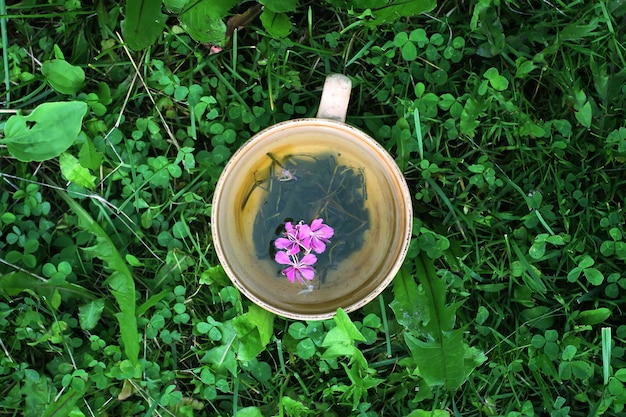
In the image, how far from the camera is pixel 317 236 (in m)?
1.77

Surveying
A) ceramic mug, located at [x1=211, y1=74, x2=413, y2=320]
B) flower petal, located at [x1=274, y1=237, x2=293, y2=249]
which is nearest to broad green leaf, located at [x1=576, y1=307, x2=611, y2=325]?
ceramic mug, located at [x1=211, y1=74, x2=413, y2=320]

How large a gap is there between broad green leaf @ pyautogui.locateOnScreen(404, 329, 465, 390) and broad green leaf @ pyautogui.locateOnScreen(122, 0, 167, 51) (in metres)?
1.09

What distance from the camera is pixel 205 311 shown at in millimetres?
1895

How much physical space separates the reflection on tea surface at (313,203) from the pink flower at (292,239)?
0.02m

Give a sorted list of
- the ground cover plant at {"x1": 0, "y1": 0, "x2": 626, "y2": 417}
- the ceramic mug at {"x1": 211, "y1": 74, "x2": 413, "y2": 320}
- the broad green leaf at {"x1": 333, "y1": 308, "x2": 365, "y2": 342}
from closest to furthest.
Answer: the broad green leaf at {"x1": 333, "y1": 308, "x2": 365, "y2": 342} < the ceramic mug at {"x1": 211, "y1": 74, "x2": 413, "y2": 320} < the ground cover plant at {"x1": 0, "y1": 0, "x2": 626, "y2": 417}

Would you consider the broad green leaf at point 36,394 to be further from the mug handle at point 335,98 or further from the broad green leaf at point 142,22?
the mug handle at point 335,98

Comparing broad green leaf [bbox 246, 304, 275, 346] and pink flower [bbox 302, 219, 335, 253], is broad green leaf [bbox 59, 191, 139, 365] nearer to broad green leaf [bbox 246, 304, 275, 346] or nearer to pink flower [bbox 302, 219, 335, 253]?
broad green leaf [bbox 246, 304, 275, 346]

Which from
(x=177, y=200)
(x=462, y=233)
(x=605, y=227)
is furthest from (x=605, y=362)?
(x=177, y=200)

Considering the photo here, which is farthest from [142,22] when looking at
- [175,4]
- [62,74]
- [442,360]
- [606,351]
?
[606,351]

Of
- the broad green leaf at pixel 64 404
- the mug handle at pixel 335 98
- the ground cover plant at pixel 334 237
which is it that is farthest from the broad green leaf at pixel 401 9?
the broad green leaf at pixel 64 404

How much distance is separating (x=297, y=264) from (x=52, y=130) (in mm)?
766

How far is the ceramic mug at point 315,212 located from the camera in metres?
1.73

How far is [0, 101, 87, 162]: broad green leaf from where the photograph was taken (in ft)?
5.45

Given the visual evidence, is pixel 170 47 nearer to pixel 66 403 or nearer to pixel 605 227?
pixel 66 403
